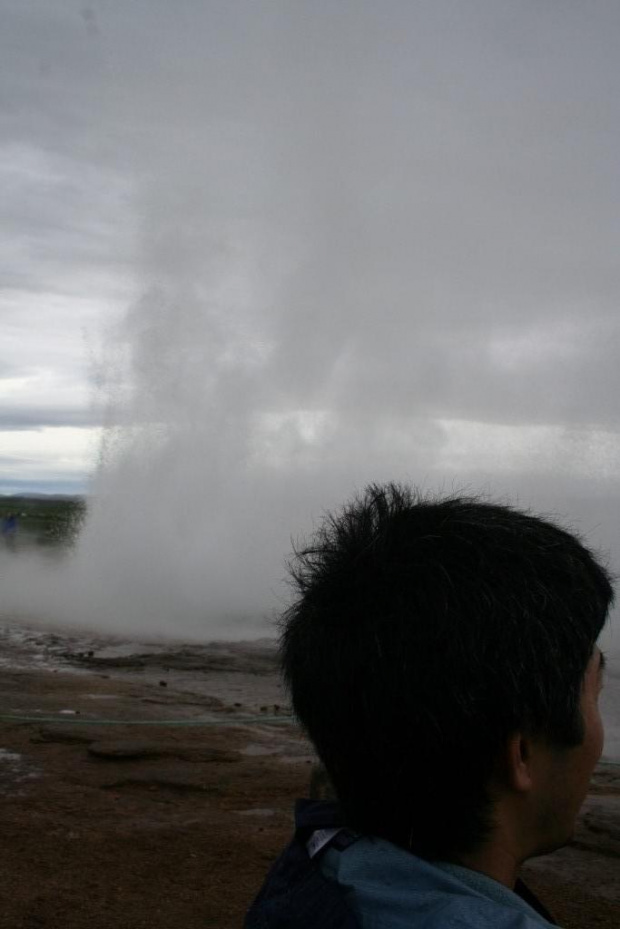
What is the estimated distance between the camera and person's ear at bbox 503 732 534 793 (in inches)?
48.4

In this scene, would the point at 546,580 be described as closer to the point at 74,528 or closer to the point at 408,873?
the point at 408,873

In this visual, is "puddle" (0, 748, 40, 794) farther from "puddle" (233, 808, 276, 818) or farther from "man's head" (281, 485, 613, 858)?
"man's head" (281, 485, 613, 858)

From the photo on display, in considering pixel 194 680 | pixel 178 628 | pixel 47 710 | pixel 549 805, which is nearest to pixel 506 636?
pixel 549 805

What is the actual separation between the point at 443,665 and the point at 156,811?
19.2 feet

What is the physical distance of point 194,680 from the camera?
12.2 meters

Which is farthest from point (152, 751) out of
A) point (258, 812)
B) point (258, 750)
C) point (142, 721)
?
point (258, 812)

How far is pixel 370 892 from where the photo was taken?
1113 millimetres

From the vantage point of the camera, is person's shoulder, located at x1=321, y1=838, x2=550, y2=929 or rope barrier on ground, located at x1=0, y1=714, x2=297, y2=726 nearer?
person's shoulder, located at x1=321, y1=838, x2=550, y2=929

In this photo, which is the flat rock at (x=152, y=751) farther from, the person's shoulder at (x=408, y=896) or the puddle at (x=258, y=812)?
the person's shoulder at (x=408, y=896)

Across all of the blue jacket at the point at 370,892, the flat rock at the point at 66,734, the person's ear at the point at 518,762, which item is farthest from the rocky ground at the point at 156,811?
the person's ear at the point at 518,762

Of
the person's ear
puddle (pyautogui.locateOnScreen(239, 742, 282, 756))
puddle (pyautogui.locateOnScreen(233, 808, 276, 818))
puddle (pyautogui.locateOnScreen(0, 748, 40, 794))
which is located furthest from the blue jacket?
puddle (pyautogui.locateOnScreen(239, 742, 282, 756))

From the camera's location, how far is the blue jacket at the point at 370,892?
3.44 ft

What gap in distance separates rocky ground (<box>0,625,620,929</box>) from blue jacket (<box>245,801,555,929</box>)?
382 centimetres

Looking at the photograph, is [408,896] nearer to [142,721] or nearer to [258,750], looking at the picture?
[258,750]
